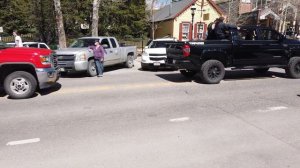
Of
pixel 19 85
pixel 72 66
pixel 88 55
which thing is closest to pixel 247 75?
pixel 88 55

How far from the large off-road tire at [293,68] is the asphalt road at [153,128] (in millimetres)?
2290

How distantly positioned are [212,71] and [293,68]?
11.9 feet

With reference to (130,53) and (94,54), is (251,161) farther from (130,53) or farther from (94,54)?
(130,53)

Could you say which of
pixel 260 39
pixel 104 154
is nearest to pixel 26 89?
pixel 104 154

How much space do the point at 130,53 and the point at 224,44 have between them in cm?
701

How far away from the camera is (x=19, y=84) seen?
8.28 meters

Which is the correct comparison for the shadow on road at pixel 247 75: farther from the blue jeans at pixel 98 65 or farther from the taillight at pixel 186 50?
the blue jeans at pixel 98 65

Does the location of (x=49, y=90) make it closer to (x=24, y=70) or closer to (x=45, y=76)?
(x=24, y=70)

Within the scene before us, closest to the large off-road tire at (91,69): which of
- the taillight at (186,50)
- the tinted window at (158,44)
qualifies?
the tinted window at (158,44)

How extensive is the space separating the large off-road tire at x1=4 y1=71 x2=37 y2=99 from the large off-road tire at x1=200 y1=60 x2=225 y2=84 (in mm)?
5485

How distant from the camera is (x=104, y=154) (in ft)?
15.0

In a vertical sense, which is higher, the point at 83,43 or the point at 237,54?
the point at 83,43

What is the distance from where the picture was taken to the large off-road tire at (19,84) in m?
8.23

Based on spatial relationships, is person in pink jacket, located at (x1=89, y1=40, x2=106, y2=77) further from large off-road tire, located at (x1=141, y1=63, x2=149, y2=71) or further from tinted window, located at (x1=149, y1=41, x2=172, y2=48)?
tinted window, located at (x1=149, y1=41, x2=172, y2=48)
